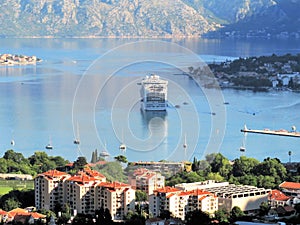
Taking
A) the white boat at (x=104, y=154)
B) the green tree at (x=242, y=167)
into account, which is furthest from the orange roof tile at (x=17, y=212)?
the white boat at (x=104, y=154)

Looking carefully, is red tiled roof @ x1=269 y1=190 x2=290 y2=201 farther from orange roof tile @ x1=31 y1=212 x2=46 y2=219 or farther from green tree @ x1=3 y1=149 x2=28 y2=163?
green tree @ x1=3 y1=149 x2=28 y2=163

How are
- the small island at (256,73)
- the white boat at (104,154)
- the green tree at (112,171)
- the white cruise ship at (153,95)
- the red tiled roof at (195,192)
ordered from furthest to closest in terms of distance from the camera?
1. the small island at (256,73)
2. the white cruise ship at (153,95)
3. the white boat at (104,154)
4. the green tree at (112,171)
5. the red tiled roof at (195,192)

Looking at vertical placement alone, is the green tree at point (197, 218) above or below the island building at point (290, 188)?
above

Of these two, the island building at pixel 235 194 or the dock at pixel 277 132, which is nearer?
the island building at pixel 235 194

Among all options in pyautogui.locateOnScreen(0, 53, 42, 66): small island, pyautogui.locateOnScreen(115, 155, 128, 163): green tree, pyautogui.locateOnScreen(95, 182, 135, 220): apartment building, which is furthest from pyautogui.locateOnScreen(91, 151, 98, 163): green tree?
pyautogui.locateOnScreen(0, 53, 42, 66): small island

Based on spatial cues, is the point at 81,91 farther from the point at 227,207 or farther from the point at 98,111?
the point at 227,207

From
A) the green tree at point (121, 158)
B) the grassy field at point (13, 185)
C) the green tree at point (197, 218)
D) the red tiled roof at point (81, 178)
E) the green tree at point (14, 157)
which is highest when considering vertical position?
the red tiled roof at point (81, 178)

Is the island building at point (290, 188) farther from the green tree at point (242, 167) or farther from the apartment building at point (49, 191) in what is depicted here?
the apartment building at point (49, 191)
